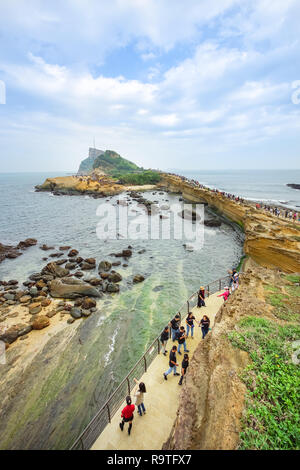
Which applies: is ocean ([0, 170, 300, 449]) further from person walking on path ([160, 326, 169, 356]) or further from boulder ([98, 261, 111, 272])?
person walking on path ([160, 326, 169, 356])

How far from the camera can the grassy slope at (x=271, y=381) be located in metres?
4.51

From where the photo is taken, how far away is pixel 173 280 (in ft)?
68.6

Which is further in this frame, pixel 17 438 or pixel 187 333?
pixel 187 333

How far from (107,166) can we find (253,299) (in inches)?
7339

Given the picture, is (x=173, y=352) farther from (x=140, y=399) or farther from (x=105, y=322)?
(x=105, y=322)

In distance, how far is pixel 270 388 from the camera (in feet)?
17.9

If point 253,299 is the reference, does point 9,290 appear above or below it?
below

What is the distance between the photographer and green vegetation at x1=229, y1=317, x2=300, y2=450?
14.7ft

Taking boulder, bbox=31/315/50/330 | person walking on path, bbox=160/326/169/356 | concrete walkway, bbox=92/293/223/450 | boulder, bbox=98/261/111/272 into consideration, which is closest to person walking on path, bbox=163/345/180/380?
concrete walkway, bbox=92/293/223/450

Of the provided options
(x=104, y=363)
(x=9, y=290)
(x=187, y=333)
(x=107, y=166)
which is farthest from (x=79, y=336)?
(x=107, y=166)

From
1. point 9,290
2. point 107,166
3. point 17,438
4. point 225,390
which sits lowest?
point 17,438

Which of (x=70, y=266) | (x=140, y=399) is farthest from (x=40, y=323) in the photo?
(x=140, y=399)
